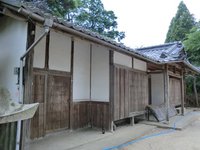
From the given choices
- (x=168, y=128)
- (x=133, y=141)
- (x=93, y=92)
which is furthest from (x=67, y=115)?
(x=168, y=128)

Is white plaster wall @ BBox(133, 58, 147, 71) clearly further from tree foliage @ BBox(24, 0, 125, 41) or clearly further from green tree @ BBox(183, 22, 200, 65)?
tree foliage @ BBox(24, 0, 125, 41)

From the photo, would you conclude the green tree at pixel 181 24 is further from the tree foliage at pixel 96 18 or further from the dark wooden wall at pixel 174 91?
the dark wooden wall at pixel 174 91

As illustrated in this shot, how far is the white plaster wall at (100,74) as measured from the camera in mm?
5988

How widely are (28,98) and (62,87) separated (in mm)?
2134

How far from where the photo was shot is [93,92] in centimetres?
631

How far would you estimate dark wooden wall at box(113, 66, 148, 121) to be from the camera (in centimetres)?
604

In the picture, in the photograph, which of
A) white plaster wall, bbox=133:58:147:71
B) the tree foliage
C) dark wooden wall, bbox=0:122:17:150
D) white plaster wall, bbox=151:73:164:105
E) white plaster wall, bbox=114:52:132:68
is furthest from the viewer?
the tree foliage

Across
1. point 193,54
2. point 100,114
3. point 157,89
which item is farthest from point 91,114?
→ point 193,54

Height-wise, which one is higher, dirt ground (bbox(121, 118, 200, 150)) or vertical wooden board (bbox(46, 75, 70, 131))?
vertical wooden board (bbox(46, 75, 70, 131))

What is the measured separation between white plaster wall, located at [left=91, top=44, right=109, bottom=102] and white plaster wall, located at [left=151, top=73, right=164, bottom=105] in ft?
16.4

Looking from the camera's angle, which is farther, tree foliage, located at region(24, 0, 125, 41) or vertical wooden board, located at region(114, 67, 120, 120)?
tree foliage, located at region(24, 0, 125, 41)

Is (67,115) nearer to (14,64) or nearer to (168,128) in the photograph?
(14,64)

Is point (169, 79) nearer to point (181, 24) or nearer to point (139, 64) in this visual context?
point (139, 64)

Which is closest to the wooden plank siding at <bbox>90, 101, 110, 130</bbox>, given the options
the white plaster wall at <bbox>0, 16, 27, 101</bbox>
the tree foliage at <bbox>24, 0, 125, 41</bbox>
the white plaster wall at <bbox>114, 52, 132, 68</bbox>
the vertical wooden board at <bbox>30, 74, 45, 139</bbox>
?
the white plaster wall at <bbox>114, 52, 132, 68</bbox>
